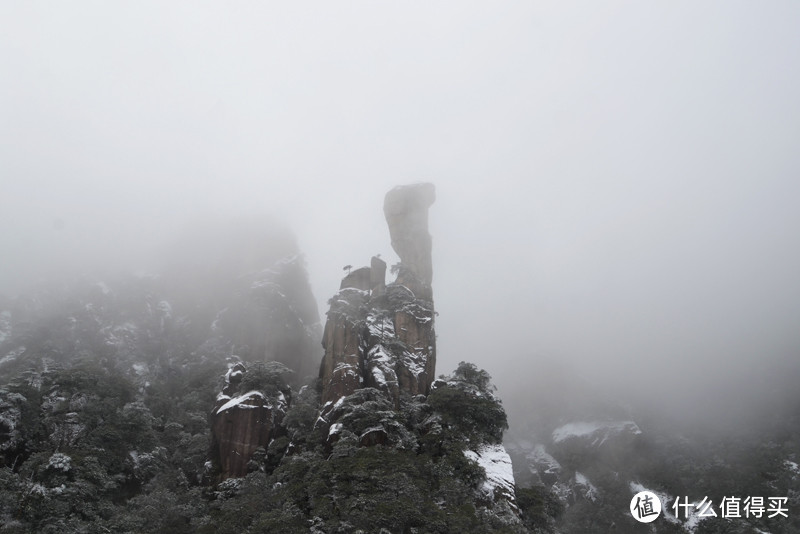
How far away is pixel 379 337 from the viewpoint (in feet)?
157

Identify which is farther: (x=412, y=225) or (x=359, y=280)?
(x=412, y=225)

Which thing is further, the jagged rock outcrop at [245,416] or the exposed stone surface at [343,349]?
the exposed stone surface at [343,349]

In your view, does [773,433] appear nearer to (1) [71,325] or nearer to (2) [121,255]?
(1) [71,325]

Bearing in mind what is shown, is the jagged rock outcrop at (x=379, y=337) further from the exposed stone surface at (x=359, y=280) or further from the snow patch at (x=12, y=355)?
the snow patch at (x=12, y=355)

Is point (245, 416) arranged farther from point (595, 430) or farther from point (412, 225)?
point (595, 430)

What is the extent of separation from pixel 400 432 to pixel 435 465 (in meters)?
5.23

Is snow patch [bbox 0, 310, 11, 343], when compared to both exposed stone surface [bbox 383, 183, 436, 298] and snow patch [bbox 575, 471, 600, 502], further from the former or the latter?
snow patch [bbox 575, 471, 600, 502]

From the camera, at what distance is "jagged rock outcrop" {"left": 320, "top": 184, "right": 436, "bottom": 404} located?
43156mm

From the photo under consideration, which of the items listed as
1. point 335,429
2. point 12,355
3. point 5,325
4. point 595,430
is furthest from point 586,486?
point 5,325

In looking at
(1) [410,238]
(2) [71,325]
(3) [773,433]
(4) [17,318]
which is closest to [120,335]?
(2) [71,325]

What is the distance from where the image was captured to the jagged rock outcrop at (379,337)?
4316cm

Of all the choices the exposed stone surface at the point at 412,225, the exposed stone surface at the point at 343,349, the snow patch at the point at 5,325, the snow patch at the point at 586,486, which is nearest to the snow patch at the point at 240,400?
the exposed stone surface at the point at 343,349

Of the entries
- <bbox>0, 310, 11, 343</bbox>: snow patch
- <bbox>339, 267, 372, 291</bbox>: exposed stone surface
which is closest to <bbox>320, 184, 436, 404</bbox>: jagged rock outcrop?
<bbox>339, 267, 372, 291</bbox>: exposed stone surface

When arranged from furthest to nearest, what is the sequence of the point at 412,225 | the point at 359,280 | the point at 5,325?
1. the point at 412,225
2. the point at 5,325
3. the point at 359,280
